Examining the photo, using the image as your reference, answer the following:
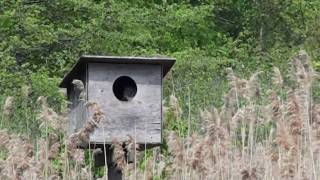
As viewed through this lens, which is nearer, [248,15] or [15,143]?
[15,143]

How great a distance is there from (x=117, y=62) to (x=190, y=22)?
12024 mm

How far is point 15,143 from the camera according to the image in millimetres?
Answer: 5016

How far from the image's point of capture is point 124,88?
18.1 feet

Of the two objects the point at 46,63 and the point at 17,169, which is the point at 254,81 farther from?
the point at 46,63

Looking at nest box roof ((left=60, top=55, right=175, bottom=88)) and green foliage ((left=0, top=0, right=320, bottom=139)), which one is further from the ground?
green foliage ((left=0, top=0, right=320, bottom=139))

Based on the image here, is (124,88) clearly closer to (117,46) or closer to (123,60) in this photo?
(123,60)

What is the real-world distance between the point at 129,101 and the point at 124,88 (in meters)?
0.20

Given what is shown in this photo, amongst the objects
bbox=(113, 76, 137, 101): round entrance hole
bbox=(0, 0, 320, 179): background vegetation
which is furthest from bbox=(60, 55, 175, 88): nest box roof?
bbox=(0, 0, 320, 179): background vegetation

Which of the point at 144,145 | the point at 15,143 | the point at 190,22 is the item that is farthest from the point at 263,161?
the point at 190,22

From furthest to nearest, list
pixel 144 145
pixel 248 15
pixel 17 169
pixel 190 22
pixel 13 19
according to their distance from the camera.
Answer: pixel 248 15 < pixel 190 22 < pixel 13 19 < pixel 144 145 < pixel 17 169

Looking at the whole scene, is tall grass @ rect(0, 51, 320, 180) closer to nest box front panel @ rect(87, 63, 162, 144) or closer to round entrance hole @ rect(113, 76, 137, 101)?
nest box front panel @ rect(87, 63, 162, 144)

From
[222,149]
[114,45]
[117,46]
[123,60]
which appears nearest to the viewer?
[123,60]

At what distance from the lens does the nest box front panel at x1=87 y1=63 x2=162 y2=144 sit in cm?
515

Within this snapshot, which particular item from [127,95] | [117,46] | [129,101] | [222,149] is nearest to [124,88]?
[127,95]
